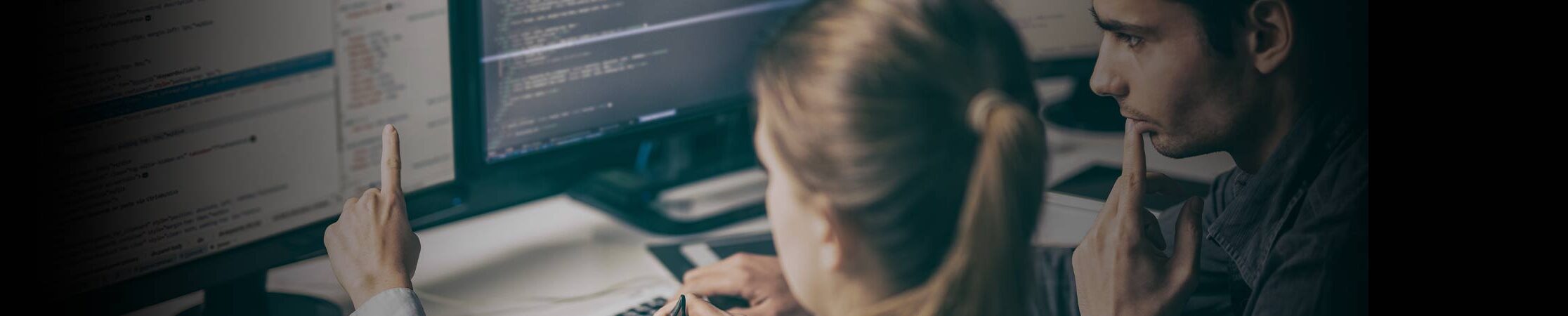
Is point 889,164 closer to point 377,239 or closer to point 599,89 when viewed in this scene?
point 599,89

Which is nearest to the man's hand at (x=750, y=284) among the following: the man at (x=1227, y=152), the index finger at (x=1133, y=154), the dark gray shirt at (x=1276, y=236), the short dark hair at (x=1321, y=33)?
the man at (x=1227, y=152)

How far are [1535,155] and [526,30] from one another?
4.26 feet

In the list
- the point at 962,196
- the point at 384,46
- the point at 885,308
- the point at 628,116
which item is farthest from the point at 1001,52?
the point at 384,46

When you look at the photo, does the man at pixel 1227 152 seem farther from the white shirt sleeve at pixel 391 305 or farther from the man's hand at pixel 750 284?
the white shirt sleeve at pixel 391 305

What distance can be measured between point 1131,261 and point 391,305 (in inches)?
28.0

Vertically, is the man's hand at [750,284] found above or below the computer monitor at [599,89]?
below

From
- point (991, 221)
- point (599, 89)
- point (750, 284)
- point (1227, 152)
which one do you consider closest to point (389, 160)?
point (599, 89)

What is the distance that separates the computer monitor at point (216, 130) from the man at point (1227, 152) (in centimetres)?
39

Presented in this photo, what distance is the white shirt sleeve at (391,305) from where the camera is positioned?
3.56 feet

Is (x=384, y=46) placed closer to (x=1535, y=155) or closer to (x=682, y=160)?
(x=682, y=160)

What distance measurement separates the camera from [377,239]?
1.11 meters

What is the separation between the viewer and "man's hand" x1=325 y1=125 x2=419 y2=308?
1.09 metres

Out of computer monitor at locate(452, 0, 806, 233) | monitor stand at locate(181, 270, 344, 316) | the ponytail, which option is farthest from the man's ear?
monitor stand at locate(181, 270, 344, 316)

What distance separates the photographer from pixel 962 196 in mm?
1213
